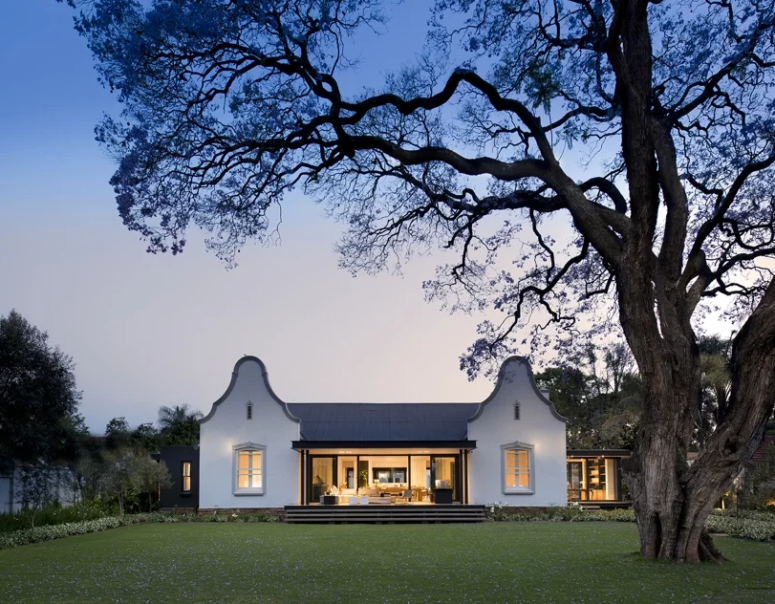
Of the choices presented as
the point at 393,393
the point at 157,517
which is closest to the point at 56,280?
the point at 157,517

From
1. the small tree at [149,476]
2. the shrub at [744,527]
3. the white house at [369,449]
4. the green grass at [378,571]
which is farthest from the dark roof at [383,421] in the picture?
the shrub at [744,527]

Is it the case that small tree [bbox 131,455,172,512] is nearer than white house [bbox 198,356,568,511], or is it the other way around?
small tree [bbox 131,455,172,512]

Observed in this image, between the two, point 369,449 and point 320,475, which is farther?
point 320,475

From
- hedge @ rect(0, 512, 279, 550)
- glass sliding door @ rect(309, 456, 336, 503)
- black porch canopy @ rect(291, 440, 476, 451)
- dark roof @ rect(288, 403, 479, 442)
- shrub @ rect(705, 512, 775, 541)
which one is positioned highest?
dark roof @ rect(288, 403, 479, 442)

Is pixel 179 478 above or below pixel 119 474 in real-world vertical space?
below

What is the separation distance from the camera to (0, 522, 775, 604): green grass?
1019 centimetres

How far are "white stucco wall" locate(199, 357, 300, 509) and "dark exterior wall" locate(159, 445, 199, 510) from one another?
1.53m

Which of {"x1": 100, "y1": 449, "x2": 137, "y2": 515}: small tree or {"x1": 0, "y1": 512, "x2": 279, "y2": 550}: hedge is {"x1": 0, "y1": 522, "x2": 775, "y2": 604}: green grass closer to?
{"x1": 0, "y1": 512, "x2": 279, "y2": 550}: hedge

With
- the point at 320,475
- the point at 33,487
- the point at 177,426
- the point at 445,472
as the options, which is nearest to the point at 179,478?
the point at 320,475

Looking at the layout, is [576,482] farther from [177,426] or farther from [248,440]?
[177,426]

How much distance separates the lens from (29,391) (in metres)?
20.5

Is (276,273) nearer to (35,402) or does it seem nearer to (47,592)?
(35,402)

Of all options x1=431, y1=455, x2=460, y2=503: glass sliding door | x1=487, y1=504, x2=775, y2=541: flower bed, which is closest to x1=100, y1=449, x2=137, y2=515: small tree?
x1=431, y1=455, x2=460, y2=503: glass sliding door

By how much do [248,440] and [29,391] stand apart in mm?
11084
